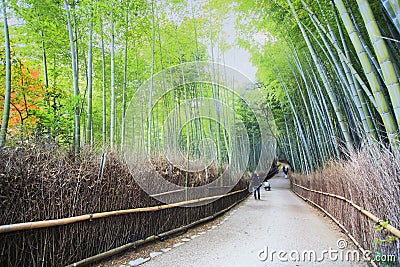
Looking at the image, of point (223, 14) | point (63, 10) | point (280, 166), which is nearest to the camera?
point (63, 10)

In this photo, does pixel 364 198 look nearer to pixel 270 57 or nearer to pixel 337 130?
pixel 337 130

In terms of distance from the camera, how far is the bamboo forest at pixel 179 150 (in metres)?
2.21

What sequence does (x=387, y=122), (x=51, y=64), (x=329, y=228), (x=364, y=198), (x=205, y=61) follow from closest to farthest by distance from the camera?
(x=387, y=122) < (x=364, y=198) < (x=329, y=228) < (x=51, y=64) < (x=205, y=61)

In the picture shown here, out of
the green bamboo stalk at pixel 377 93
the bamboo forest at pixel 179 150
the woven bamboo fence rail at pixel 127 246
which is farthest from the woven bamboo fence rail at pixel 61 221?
the green bamboo stalk at pixel 377 93

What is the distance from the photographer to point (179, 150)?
522 centimetres

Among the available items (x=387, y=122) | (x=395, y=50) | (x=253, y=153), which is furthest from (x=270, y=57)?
(x=253, y=153)

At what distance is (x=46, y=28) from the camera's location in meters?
4.57

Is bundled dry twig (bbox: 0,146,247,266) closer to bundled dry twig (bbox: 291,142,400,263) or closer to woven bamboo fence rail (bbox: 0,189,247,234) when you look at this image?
woven bamboo fence rail (bbox: 0,189,247,234)

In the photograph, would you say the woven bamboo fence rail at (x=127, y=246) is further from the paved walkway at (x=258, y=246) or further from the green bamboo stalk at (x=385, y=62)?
the green bamboo stalk at (x=385, y=62)

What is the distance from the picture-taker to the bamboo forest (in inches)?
87.0

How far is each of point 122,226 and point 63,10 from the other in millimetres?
3167

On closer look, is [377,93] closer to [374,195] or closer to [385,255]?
[374,195]

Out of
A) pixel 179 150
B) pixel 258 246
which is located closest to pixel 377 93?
pixel 258 246

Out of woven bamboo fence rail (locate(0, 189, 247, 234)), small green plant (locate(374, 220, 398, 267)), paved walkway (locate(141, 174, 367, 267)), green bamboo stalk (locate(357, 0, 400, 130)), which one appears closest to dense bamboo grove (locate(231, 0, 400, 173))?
green bamboo stalk (locate(357, 0, 400, 130))
